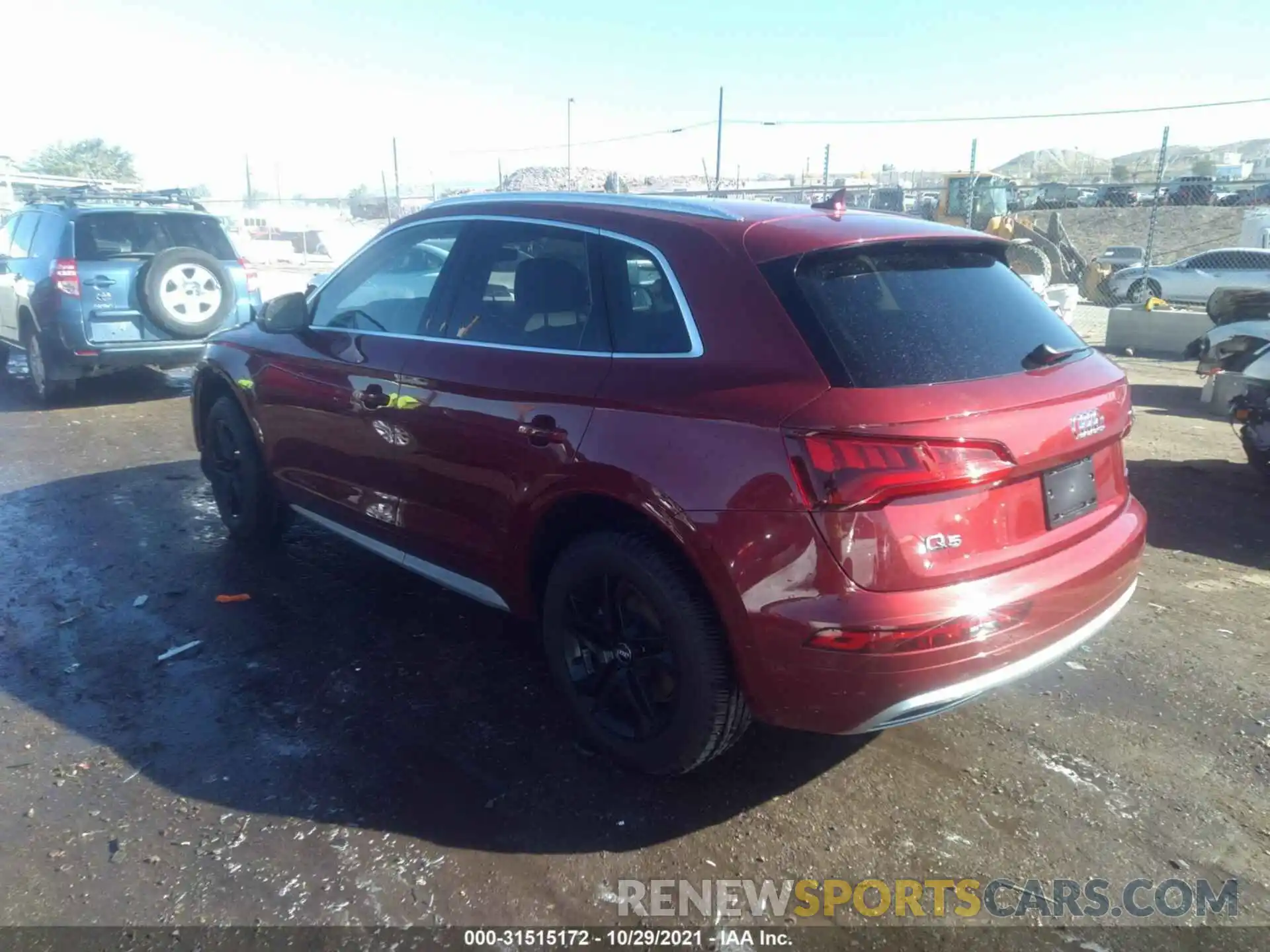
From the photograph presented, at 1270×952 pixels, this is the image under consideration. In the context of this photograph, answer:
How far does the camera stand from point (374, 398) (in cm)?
389

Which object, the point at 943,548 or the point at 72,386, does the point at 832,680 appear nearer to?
the point at 943,548

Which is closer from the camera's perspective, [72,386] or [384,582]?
[384,582]

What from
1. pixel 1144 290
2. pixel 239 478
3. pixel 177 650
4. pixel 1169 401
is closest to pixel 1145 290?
pixel 1144 290

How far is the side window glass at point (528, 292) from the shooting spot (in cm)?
322

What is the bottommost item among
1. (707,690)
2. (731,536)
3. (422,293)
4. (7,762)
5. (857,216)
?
(7,762)

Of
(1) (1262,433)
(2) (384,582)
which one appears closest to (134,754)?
(2) (384,582)

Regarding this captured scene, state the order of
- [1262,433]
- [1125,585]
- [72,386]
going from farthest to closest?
[72,386] < [1262,433] < [1125,585]

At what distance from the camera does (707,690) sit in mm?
2775

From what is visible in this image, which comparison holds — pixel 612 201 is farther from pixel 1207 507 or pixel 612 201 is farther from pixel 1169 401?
pixel 1169 401

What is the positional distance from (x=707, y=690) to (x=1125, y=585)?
1.47 m

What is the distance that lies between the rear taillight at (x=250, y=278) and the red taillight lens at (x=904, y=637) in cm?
807

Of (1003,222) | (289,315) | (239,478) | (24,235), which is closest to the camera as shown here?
(289,315)

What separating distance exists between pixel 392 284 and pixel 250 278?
18.8ft

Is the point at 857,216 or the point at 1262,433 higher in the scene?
the point at 857,216
